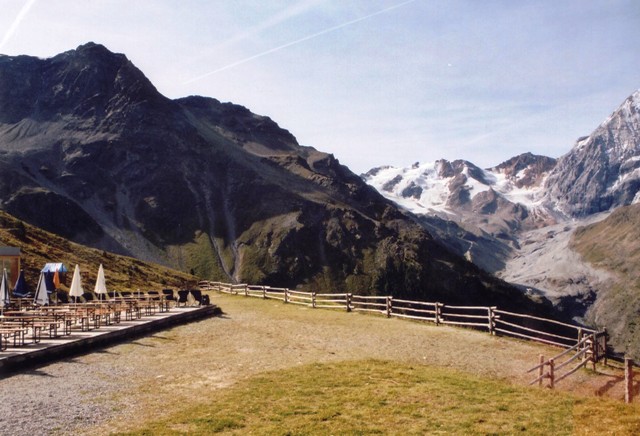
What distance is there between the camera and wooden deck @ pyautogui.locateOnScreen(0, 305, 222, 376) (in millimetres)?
20250

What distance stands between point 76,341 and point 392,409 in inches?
610

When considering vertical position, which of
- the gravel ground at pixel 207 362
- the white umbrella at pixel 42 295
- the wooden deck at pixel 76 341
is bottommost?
the gravel ground at pixel 207 362

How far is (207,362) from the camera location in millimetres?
22016

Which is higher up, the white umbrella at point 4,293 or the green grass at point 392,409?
the white umbrella at point 4,293

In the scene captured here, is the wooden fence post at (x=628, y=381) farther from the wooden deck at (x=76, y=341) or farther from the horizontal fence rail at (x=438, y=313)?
the wooden deck at (x=76, y=341)

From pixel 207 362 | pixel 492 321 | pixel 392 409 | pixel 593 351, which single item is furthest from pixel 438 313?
pixel 392 409

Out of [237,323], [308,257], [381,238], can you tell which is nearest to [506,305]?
[381,238]

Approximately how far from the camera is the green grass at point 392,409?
13.5m

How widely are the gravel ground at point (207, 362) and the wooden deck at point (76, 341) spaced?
0.75m

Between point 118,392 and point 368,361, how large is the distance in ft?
33.3

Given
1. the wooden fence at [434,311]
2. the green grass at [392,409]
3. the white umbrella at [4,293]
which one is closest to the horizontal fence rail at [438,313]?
the wooden fence at [434,311]

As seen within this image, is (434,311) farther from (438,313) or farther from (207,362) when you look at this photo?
(207,362)

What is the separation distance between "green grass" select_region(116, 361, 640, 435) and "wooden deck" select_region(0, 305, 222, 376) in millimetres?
8655

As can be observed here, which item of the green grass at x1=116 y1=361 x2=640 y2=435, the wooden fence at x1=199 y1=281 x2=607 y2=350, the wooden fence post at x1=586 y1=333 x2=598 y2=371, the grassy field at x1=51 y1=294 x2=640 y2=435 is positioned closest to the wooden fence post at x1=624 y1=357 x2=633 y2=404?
the grassy field at x1=51 y1=294 x2=640 y2=435
